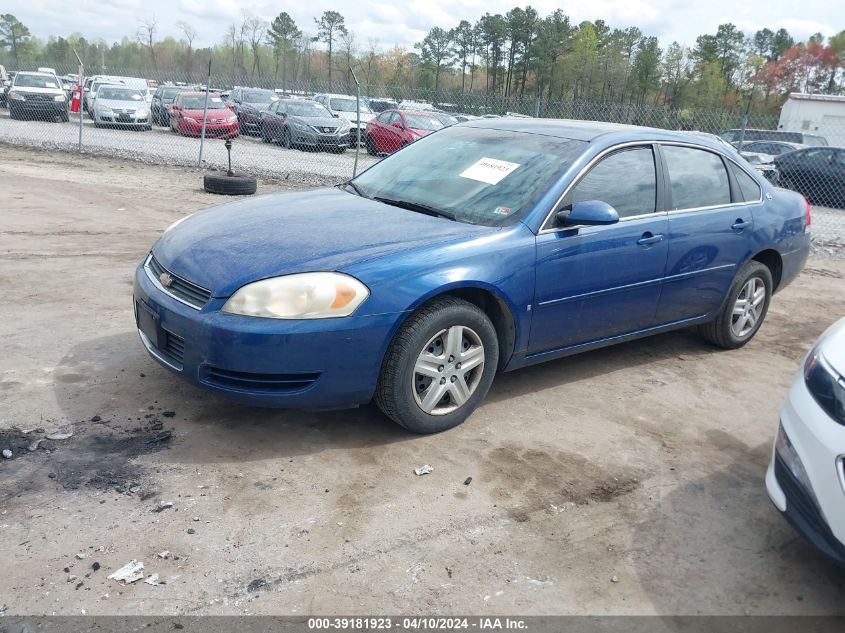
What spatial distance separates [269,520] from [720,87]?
2417 inches

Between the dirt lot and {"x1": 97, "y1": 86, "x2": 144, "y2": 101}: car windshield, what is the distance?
19.8 m

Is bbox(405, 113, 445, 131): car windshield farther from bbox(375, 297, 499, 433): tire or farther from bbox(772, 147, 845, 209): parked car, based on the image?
bbox(375, 297, 499, 433): tire

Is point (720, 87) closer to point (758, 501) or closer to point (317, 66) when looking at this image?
point (317, 66)

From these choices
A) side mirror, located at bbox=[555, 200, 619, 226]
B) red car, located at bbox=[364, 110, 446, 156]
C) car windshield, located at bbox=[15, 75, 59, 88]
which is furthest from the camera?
car windshield, located at bbox=[15, 75, 59, 88]

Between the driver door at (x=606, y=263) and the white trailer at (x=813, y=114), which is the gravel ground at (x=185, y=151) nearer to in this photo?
the driver door at (x=606, y=263)

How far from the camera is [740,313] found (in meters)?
5.67

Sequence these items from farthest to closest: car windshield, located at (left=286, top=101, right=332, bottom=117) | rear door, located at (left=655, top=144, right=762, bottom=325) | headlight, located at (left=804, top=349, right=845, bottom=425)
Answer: car windshield, located at (left=286, top=101, right=332, bottom=117)
rear door, located at (left=655, top=144, right=762, bottom=325)
headlight, located at (left=804, top=349, right=845, bottom=425)

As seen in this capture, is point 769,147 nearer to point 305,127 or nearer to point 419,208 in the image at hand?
point 305,127

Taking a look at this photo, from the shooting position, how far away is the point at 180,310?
3.66 meters

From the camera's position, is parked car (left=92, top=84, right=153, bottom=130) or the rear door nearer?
the rear door

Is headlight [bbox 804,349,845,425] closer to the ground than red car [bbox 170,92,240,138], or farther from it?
closer to the ground

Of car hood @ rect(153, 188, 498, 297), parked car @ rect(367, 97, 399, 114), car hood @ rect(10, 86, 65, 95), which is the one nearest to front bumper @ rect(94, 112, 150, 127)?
car hood @ rect(10, 86, 65, 95)

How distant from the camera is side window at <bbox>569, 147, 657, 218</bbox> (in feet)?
14.6

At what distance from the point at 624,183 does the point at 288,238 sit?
84.4 inches
